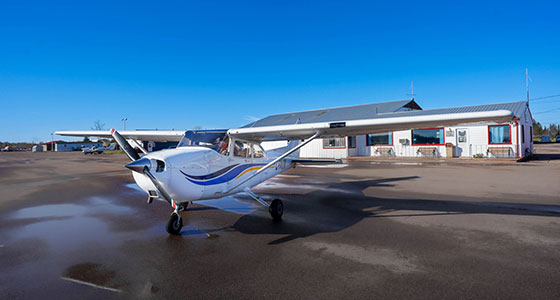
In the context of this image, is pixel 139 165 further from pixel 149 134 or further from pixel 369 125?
pixel 369 125

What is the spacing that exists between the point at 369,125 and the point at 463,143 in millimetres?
20549

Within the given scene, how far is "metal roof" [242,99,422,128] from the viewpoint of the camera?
1118 inches

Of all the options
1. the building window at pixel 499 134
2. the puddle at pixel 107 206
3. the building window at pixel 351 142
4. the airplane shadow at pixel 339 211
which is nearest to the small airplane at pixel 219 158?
the airplane shadow at pixel 339 211

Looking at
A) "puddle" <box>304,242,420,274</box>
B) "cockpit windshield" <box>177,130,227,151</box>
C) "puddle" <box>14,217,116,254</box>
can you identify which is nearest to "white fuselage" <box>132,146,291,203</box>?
"cockpit windshield" <box>177,130,227,151</box>

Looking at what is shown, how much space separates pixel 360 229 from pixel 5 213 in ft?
30.0

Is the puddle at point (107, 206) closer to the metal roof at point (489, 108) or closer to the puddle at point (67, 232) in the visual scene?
the puddle at point (67, 232)

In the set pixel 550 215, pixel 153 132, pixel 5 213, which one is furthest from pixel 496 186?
pixel 5 213

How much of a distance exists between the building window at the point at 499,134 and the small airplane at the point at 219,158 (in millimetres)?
19182

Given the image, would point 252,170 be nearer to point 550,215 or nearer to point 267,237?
point 267,237

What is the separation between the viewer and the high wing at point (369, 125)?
5.32 meters

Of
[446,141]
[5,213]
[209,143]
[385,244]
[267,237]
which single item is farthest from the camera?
[446,141]

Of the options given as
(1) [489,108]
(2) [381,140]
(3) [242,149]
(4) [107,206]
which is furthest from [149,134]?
(1) [489,108]

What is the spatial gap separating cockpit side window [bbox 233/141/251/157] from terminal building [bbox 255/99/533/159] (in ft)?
41.1

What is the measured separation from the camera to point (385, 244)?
4.57 m
